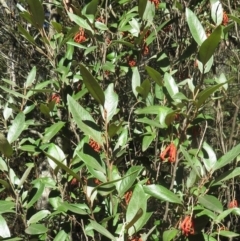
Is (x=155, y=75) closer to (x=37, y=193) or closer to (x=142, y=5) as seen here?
(x=142, y=5)

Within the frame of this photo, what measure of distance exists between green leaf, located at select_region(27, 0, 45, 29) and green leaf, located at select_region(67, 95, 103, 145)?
0.35 m

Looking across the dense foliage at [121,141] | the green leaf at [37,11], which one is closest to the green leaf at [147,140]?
the dense foliage at [121,141]

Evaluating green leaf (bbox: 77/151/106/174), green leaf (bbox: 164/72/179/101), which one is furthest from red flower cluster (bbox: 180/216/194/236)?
green leaf (bbox: 164/72/179/101)

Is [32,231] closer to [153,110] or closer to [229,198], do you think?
[153,110]

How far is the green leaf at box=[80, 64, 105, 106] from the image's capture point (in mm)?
1071

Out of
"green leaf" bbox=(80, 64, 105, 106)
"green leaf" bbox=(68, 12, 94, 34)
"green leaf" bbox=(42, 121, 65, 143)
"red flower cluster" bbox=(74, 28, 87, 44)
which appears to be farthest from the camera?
"red flower cluster" bbox=(74, 28, 87, 44)

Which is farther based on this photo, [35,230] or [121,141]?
[121,141]

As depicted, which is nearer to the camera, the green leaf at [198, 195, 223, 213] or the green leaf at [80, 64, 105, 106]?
the green leaf at [80, 64, 105, 106]

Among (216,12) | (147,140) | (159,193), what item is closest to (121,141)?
(147,140)

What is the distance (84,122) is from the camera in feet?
4.07

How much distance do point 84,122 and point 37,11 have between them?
410 millimetres

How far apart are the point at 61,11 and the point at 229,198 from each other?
1.04 metres

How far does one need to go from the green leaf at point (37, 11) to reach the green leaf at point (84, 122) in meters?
0.35

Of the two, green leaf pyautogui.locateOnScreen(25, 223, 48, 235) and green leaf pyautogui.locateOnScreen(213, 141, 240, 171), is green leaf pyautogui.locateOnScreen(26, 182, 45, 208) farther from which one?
green leaf pyautogui.locateOnScreen(213, 141, 240, 171)
